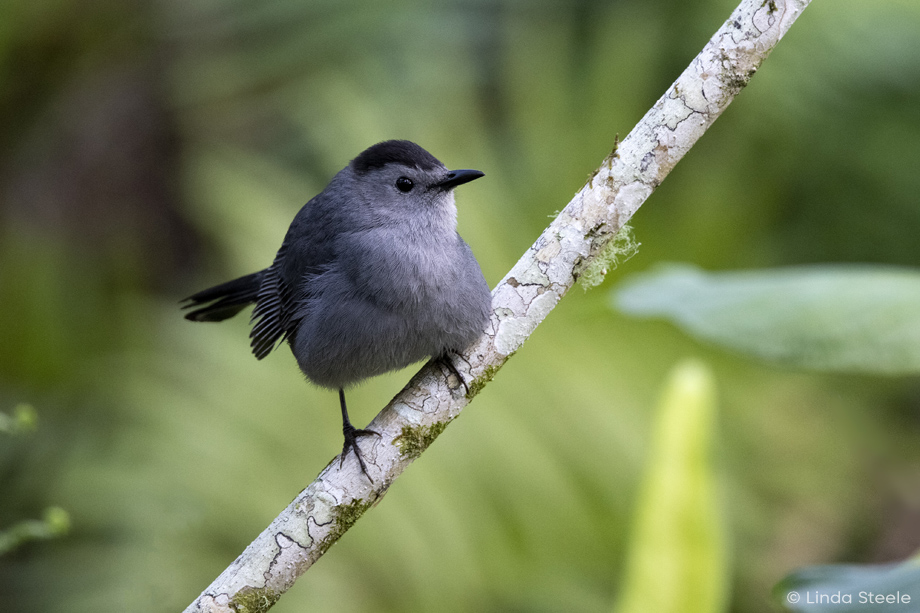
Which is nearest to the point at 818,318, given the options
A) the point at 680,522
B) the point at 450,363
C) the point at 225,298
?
the point at 680,522

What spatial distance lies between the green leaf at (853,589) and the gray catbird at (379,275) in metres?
0.89

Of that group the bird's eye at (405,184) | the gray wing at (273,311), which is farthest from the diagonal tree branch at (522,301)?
the gray wing at (273,311)

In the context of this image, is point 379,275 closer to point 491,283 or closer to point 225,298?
point 225,298

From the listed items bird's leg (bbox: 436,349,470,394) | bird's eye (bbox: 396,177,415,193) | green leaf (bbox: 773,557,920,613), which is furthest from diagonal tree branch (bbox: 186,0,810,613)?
green leaf (bbox: 773,557,920,613)

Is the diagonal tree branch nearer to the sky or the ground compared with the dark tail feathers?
nearer to the ground

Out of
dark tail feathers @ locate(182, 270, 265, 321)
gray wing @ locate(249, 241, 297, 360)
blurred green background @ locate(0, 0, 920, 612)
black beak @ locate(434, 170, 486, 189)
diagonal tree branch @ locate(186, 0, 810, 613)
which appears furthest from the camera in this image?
blurred green background @ locate(0, 0, 920, 612)

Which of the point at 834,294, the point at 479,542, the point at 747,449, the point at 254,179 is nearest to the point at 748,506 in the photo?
the point at 747,449

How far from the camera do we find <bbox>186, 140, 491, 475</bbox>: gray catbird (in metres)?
2.07

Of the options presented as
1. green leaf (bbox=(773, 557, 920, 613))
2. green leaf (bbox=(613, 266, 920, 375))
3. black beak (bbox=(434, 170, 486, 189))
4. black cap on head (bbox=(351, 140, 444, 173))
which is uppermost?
black cap on head (bbox=(351, 140, 444, 173))

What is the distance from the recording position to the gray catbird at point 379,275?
207cm

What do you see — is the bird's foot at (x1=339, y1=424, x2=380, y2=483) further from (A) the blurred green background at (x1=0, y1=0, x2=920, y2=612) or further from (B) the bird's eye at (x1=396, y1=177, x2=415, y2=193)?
(A) the blurred green background at (x1=0, y1=0, x2=920, y2=612)

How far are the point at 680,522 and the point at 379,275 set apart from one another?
932 millimetres

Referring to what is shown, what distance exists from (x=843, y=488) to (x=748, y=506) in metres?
0.64

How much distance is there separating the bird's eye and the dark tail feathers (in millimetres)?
A: 728
